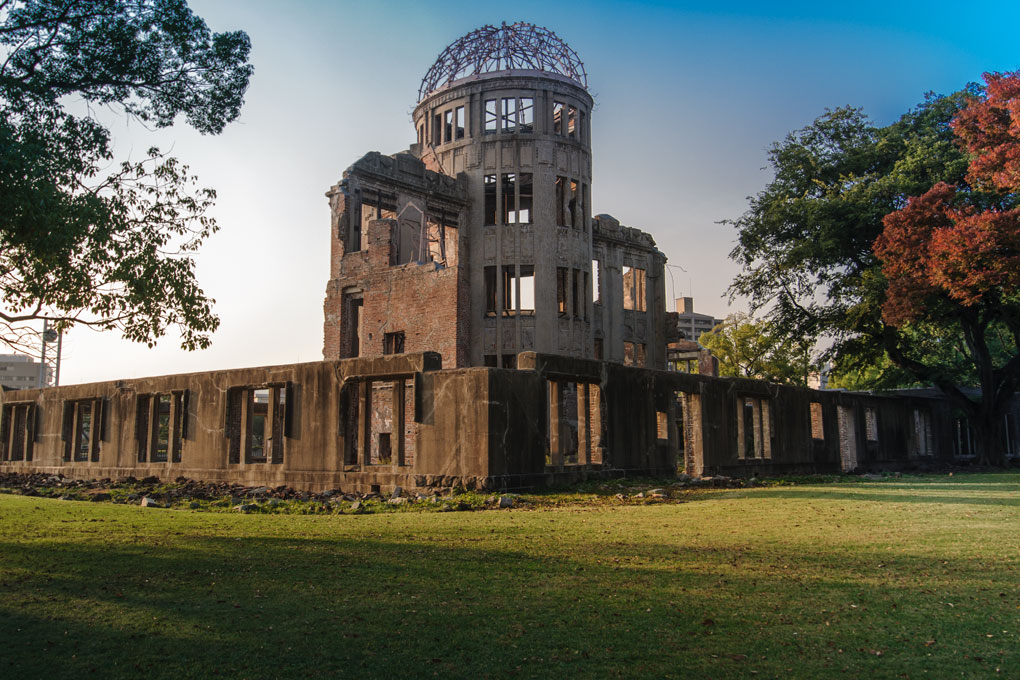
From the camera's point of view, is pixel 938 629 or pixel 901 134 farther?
pixel 901 134

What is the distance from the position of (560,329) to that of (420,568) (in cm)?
2418

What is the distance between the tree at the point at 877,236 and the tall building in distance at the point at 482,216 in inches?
269

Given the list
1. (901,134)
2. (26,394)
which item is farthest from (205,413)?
(901,134)

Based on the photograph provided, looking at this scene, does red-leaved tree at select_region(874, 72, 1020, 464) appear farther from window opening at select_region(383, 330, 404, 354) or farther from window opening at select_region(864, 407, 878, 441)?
window opening at select_region(383, 330, 404, 354)

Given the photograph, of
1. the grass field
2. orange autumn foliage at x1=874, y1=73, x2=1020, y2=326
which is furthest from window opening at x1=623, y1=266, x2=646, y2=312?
the grass field

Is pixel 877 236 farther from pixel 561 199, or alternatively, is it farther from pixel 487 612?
pixel 487 612

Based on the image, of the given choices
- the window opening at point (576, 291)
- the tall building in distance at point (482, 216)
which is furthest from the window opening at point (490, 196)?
the window opening at point (576, 291)

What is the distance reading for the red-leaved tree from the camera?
63.2 ft

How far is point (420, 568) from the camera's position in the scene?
5.86 meters

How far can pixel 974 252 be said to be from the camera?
764 inches

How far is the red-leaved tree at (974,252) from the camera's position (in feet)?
63.2

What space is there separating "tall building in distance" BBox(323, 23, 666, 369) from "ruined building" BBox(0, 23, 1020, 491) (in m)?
0.08

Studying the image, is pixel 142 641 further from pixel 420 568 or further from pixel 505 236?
pixel 505 236

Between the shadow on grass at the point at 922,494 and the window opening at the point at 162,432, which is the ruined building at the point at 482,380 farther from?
the shadow on grass at the point at 922,494
